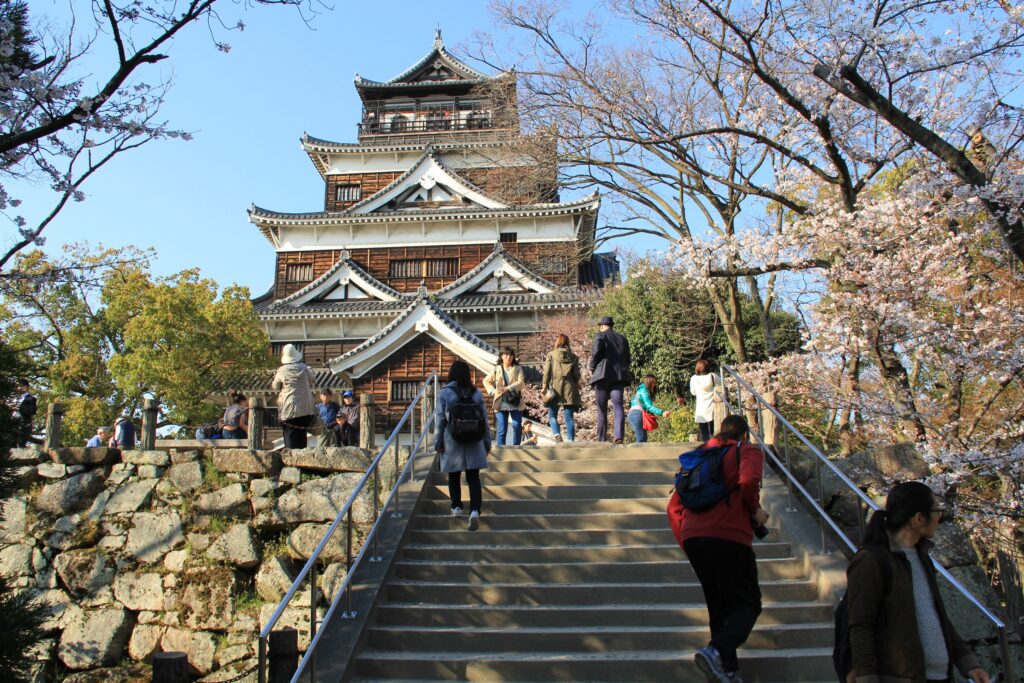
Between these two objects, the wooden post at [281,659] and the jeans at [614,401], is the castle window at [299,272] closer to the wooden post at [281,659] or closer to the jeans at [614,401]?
the jeans at [614,401]

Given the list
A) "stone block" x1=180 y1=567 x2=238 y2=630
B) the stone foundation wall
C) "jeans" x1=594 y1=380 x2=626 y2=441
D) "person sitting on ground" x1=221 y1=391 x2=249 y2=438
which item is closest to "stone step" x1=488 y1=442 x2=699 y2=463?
"jeans" x1=594 y1=380 x2=626 y2=441

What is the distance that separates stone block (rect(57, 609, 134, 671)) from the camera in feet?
29.7

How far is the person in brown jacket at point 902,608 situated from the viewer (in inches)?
133

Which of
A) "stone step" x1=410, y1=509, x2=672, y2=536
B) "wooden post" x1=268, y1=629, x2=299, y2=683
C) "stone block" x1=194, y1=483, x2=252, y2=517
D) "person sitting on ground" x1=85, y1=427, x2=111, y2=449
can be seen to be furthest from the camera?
"person sitting on ground" x1=85, y1=427, x2=111, y2=449

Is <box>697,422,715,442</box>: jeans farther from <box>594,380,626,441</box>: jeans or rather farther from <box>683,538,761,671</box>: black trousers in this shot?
<box>683,538,761,671</box>: black trousers

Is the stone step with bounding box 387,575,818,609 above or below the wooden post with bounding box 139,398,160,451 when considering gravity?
below

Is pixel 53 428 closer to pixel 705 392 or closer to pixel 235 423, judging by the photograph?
pixel 235 423

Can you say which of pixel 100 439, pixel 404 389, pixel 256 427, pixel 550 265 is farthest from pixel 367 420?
pixel 550 265

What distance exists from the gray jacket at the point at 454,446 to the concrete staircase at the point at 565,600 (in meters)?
0.64

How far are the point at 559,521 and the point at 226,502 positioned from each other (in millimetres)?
4372

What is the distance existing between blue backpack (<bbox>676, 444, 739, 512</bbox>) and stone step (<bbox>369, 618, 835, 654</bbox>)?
1.38m

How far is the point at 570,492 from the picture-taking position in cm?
808

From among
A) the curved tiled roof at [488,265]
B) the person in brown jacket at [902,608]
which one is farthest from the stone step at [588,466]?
the curved tiled roof at [488,265]

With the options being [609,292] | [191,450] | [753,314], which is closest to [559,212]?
[609,292]
